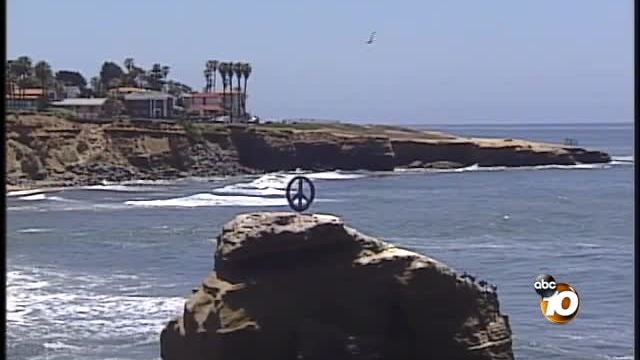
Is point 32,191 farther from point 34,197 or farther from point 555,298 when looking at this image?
point 555,298

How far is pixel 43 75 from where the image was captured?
28.6 meters

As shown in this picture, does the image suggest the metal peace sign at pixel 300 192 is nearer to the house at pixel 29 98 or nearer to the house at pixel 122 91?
the house at pixel 29 98

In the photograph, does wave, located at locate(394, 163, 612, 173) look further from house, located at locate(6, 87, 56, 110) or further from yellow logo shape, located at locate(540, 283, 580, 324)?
yellow logo shape, located at locate(540, 283, 580, 324)

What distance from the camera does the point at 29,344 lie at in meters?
6.42

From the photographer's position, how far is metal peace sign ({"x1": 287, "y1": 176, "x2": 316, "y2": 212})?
5.97ft

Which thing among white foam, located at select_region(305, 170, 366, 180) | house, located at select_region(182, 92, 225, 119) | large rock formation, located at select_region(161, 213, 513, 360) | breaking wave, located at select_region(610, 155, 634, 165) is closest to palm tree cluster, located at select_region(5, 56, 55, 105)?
house, located at select_region(182, 92, 225, 119)

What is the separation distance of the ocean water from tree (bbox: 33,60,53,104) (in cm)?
383

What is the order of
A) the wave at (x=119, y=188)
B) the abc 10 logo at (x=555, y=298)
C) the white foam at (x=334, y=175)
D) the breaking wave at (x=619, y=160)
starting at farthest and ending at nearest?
the breaking wave at (x=619, y=160) → the white foam at (x=334, y=175) → the wave at (x=119, y=188) → the abc 10 logo at (x=555, y=298)

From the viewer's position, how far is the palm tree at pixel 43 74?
2778 centimetres

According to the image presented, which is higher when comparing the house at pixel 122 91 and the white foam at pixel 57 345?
the house at pixel 122 91

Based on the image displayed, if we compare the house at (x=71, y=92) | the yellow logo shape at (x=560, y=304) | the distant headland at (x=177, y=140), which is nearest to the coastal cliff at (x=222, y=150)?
the distant headland at (x=177, y=140)

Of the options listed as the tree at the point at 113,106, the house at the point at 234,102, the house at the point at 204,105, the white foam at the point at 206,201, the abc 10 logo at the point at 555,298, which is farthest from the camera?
the house at the point at 204,105

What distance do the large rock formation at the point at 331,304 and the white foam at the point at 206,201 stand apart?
1426 centimetres

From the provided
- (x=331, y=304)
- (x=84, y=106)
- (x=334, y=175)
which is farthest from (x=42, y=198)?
(x=331, y=304)
